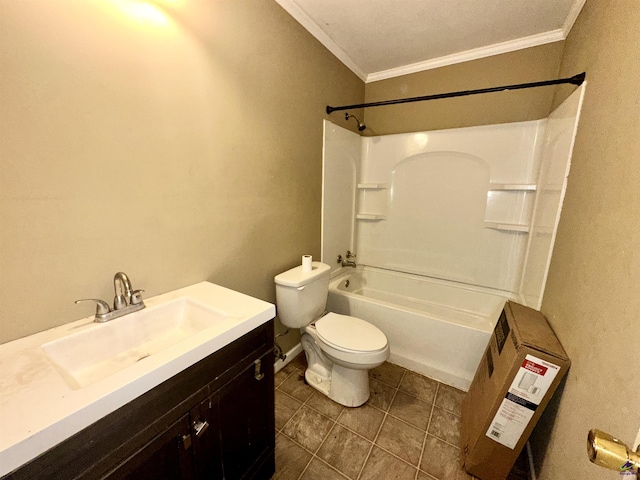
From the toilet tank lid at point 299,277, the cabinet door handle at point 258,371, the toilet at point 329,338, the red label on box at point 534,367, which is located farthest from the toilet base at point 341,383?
the red label on box at point 534,367

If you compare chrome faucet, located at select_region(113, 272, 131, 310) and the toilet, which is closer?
chrome faucet, located at select_region(113, 272, 131, 310)

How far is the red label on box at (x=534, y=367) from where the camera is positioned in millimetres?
1063

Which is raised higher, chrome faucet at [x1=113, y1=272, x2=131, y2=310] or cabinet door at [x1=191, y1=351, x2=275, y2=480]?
chrome faucet at [x1=113, y1=272, x2=131, y2=310]

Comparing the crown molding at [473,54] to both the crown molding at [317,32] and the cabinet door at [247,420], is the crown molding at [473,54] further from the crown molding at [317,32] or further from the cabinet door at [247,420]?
the cabinet door at [247,420]

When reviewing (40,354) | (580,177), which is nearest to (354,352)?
Result: (40,354)

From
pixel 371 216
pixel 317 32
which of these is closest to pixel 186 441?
pixel 371 216

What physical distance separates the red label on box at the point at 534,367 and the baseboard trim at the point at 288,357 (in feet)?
4.78

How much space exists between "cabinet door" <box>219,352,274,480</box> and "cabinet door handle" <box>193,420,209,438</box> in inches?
2.8

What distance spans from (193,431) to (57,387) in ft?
1.29

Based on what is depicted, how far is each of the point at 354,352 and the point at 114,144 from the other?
1.46 meters

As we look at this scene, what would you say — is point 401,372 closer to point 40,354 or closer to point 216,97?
point 40,354

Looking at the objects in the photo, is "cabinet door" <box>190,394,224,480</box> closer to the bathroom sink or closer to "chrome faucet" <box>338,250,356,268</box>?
the bathroom sink

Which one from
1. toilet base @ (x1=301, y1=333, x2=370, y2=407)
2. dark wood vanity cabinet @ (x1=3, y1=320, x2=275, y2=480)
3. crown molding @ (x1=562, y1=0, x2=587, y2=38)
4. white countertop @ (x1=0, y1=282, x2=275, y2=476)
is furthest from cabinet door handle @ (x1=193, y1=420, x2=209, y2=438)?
crown molding @ (x1=562, y1=0, x2=587, y2=38)

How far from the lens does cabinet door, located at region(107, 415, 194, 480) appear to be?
678 millimetres
